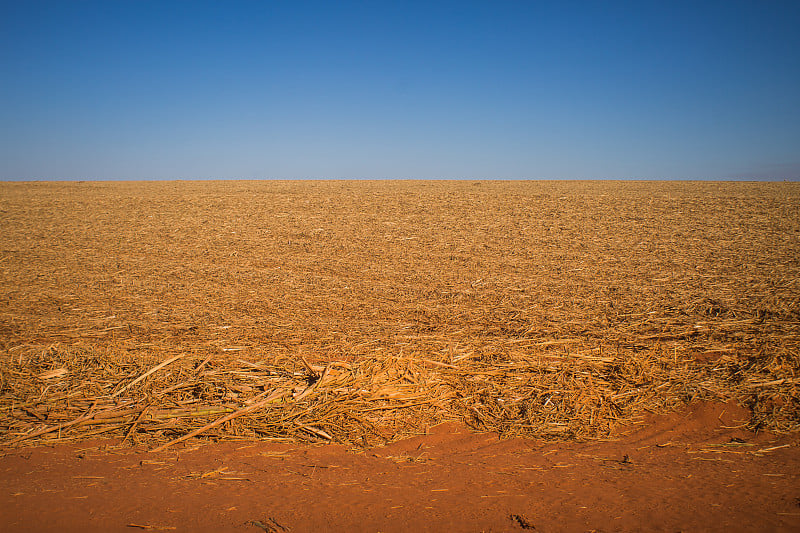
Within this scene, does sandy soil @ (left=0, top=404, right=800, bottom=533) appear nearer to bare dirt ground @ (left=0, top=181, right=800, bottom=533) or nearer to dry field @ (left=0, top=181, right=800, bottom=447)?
bare dirt ground @ (left=0, top=181, right=800, bottom=533)

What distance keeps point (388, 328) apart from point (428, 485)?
265 centimetres

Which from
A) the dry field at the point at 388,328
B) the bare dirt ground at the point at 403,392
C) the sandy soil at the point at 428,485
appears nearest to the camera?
the sandy soil at the point at 428,485

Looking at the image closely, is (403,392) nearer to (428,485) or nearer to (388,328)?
(428,485)

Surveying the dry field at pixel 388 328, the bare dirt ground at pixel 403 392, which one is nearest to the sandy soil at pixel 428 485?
the bare dirt ground at pixel 403 392

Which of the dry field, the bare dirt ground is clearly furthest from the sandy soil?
the dry field

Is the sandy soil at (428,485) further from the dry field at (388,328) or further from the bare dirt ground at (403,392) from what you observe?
the dry field at (388,328)

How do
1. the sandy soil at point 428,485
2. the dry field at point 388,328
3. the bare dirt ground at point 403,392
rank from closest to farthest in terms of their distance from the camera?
the sandy soil at point 428,485, the bare dirt ground at point 403,392, the dry field at point 388,328

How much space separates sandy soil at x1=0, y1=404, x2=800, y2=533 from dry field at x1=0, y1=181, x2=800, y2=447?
0.24m

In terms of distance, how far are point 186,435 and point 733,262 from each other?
8.61 meters

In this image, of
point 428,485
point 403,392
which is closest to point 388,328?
point 403,392

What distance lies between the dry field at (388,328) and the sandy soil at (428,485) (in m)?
0.24

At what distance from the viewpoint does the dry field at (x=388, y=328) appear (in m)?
3.67

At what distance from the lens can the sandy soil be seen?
240cm

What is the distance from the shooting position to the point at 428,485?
2.77 meters
